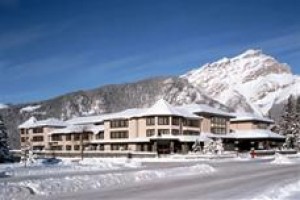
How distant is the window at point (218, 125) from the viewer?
102575 mm

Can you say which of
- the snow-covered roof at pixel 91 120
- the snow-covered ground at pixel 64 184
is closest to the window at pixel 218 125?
the snow-covered roof at pixel 91 120

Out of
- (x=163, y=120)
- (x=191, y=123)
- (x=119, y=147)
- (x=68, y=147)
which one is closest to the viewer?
(x=163, y=120)

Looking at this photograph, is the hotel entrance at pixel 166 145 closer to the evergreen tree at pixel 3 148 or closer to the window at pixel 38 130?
the evergreen tree at pixel 3 148

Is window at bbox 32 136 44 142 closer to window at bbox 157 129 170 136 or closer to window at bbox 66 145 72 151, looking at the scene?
window at bbox 66 145 72 151

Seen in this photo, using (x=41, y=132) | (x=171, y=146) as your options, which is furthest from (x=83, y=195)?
(x=41, y=132)

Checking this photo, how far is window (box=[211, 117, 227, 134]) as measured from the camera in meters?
103

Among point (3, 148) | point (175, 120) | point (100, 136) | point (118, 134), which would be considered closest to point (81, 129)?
point (100, 136)

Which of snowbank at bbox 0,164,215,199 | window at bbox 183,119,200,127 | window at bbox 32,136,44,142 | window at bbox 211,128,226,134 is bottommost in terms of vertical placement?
snowbank at bbox 0,164,215,199

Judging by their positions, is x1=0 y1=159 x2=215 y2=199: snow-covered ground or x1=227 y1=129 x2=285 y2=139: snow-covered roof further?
x1=227 y1=129 x2=285 y2=139: snow-covered roof

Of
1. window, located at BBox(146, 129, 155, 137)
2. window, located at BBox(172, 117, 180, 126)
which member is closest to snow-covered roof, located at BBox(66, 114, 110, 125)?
window, located at BBox(146, 129, 155, 137)

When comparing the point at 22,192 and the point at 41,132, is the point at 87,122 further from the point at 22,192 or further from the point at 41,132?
the point at 22,192

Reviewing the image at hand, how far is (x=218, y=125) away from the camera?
343 ft

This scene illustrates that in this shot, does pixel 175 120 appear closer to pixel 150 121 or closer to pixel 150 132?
pixel 150 121

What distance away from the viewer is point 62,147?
4547 inches
